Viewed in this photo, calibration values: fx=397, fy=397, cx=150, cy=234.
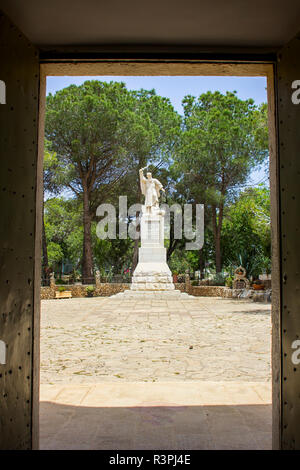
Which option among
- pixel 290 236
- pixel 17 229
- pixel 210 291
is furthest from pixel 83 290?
pixel 290 236

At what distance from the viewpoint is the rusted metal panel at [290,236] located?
7.43 feet

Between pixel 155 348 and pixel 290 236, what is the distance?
14.1 ft

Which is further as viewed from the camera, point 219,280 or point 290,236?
point 219,280

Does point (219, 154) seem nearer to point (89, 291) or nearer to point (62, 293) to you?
point (89, 291)

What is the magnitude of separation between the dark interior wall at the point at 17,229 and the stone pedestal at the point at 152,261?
47.4ft

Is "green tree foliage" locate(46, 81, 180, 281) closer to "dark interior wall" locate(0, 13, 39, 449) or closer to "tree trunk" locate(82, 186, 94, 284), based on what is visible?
"tree trunk" locate(82, 186, 94, 284)

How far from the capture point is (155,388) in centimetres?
390

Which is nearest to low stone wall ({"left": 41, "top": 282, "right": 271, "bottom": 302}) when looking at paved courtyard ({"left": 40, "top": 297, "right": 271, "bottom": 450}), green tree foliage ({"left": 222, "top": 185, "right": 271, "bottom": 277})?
green tree foliage ({"left": 222, "top": 185, "right": 271, "bottom": 277})

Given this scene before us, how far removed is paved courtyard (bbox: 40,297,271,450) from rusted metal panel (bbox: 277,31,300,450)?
520 mm

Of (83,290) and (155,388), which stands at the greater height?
(155,388)

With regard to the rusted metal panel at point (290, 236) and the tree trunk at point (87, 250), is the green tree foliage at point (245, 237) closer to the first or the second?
the tree trunk at point (87, 250)

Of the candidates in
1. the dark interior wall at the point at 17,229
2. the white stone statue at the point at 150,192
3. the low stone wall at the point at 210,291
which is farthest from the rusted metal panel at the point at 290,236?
the low stone wall at the point at 210,291

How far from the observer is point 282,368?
232cm
